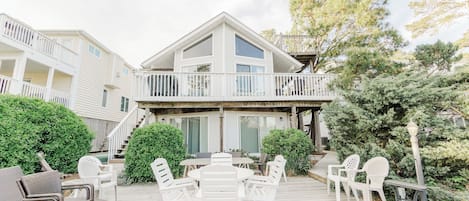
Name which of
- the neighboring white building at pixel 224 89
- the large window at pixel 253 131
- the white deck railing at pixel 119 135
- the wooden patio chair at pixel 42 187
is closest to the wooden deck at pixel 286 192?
the wooden patio chair at pixel 42 187

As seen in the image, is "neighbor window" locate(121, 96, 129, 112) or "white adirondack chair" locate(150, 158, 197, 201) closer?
"white adirondack chair" locate(150, 158, 197, 201)

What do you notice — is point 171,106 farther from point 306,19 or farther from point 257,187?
point 306,19

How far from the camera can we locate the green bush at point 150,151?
20.7ft

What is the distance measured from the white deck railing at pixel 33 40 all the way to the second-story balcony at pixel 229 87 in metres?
5.62

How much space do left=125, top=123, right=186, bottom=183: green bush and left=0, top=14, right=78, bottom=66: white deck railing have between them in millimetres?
7569

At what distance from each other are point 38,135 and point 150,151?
9.50ft

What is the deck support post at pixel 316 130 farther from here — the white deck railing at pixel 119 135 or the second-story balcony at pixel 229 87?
the white deck railing at pixel 119 135

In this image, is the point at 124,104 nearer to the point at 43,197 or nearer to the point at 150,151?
the point at 150,151

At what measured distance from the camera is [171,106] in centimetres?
880

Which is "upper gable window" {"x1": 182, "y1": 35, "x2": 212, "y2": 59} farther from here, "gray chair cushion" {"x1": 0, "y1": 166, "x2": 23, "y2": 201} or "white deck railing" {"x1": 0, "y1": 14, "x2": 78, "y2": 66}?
"gray chair cushion" {"x1": 0, "y1": 166, "x2": 23, "y2": 201}

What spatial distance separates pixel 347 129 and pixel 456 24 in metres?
9.21

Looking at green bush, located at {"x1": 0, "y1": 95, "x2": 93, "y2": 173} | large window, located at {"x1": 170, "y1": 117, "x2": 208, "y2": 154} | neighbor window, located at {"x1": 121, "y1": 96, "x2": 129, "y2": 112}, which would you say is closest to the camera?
green bush, located at {"x1": 0, "y1": 95, "x2": 93, "y2": 173}

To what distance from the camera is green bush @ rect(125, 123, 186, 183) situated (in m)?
6.31

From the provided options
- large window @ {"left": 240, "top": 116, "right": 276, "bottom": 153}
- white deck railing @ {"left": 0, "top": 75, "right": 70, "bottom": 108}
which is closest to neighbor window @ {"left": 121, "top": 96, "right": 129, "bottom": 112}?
white deck railing @ {"left": 0, "top": 75, "right": 70, "bottom": 108}
